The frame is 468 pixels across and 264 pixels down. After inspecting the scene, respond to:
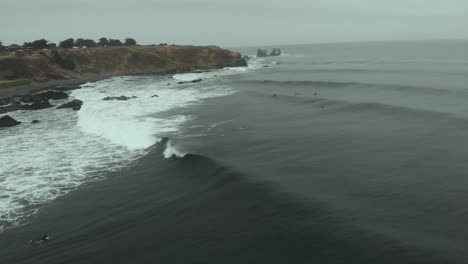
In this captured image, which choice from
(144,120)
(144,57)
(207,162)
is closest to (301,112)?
(144,120)

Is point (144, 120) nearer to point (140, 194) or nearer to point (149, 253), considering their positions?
point (140, 194)

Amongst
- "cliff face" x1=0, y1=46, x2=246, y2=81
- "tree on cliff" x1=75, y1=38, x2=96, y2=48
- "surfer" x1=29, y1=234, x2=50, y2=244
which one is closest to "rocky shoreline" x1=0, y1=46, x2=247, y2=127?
"cliff face" x1=0, y1=46, x2=246, y2=81

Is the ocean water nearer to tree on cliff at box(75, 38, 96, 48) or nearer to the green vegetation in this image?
the green vegetation

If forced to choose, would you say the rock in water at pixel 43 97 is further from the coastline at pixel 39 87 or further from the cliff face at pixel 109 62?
the cliff face at pixel 109 62

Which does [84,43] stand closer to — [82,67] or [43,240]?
[82,67]

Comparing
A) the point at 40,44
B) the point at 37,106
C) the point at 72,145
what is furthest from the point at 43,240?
the point at 40,44

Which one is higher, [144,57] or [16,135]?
[144,57]
